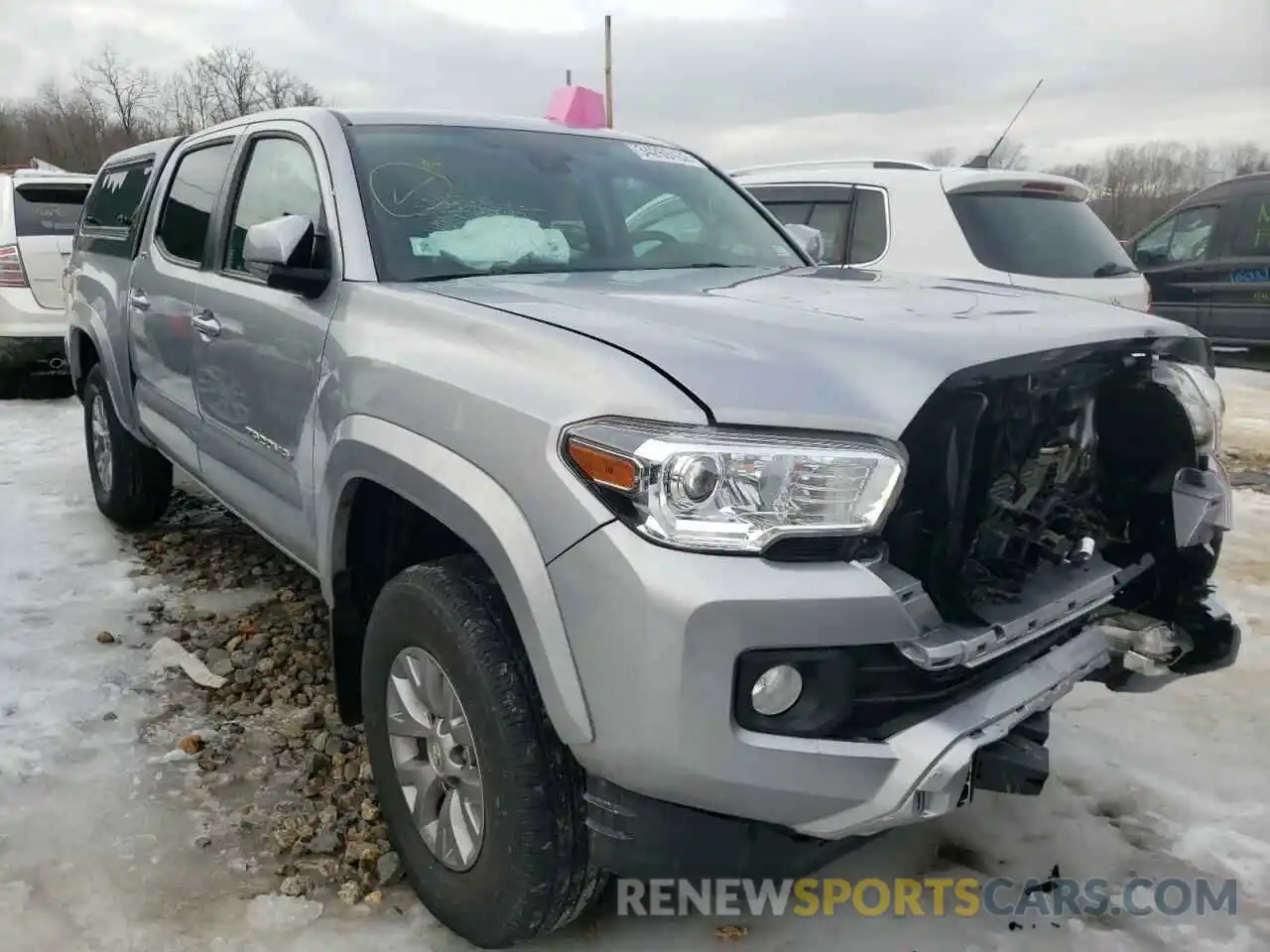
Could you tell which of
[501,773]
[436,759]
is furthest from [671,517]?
[436,759]

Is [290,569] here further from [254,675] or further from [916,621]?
[916,621]

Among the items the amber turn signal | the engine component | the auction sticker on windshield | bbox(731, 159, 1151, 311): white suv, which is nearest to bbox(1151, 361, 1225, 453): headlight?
the engine component

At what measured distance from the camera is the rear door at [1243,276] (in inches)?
378

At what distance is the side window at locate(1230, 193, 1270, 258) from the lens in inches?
379

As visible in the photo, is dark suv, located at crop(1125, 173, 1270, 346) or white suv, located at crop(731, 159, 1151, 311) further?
dark suv, located at crop(1125, 173, 1270, 346)

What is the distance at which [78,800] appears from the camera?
2.67 meters

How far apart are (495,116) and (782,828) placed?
2466 mm

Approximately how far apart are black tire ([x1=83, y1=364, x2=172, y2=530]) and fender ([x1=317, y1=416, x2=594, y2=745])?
2889mm

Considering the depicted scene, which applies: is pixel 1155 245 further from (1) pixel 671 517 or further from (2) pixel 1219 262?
(1) pixel 671 517

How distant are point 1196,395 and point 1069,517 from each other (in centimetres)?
43

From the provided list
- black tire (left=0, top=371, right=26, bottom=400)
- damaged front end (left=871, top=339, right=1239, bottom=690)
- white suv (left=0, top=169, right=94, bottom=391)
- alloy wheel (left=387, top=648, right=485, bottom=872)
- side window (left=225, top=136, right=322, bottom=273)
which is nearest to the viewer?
damaged front end (left=871, top=339, right=1239, bottom=690)

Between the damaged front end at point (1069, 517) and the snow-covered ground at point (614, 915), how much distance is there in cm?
52

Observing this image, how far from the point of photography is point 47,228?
25.9 ft

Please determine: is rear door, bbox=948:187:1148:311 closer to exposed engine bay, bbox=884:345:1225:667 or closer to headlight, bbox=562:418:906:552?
exposed engine bay, bbox=884:345:1225:667
